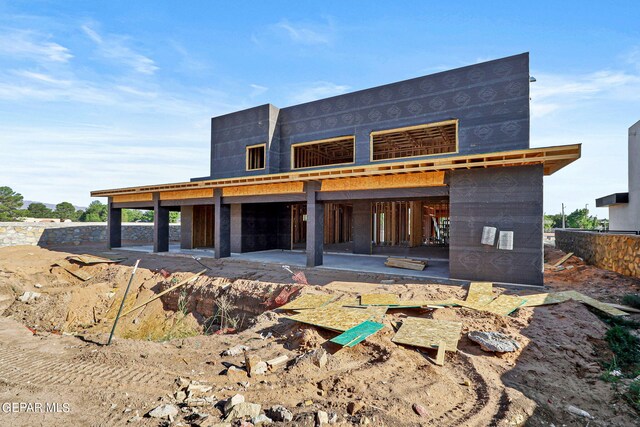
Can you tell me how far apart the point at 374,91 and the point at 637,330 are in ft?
42.9

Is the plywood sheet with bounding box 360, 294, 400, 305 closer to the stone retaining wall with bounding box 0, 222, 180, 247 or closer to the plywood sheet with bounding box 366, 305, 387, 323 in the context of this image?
the plywood sheet with bounding box 366, 305, 387, 323

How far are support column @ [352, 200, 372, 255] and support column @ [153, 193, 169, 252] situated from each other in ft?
35.2

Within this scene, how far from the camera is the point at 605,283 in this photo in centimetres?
945

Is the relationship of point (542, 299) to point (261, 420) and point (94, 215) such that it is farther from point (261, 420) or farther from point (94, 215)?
point (94, 215)

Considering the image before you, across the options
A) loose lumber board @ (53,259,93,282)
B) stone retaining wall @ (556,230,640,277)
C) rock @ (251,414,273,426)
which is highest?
stone retaining wall @ (556,230,640,277)

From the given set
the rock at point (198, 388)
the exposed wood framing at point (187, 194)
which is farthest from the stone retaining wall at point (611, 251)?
the exposed wood framing at point (187, 194)

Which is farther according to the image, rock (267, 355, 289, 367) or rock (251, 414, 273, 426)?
rock (267, 355, 289, 367)

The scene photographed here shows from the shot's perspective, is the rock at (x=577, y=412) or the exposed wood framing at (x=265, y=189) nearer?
the rock at (x=577, y=412)

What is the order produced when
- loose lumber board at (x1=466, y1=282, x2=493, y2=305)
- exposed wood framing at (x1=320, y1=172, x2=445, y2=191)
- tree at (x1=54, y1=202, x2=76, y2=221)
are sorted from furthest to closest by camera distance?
tree at (x1=54, y1=202, x2=76, y2=221) → exposed wood framing at (x1=320, y1=172, x2=445, y2=191) → loose lumber board at (x1=466, y1=282, x2=493, y2=305)

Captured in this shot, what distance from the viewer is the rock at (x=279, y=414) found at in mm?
3317

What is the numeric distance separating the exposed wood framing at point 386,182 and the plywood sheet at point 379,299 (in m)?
4.24

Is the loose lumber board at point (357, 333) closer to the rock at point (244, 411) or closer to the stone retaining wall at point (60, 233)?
the rock at point (244, 411)

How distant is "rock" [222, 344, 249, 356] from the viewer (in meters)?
5.09

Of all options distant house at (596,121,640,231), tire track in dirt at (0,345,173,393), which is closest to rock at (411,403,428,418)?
tire track in dirt at (0,345,173,393)
